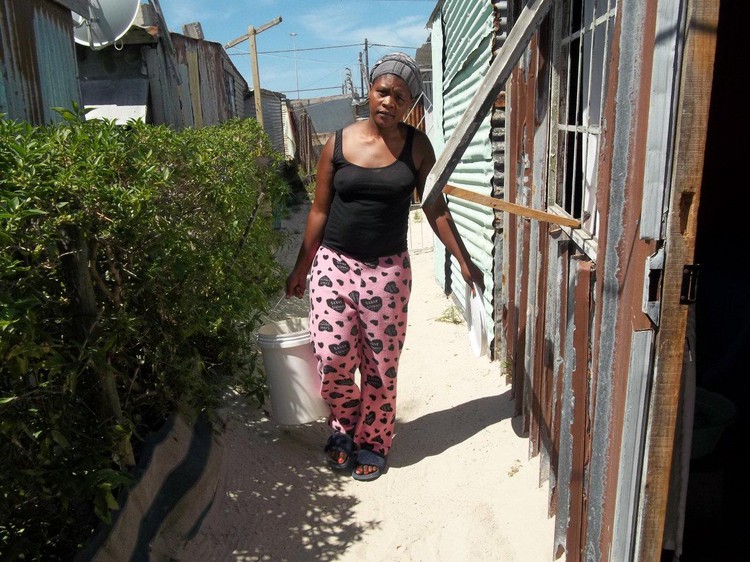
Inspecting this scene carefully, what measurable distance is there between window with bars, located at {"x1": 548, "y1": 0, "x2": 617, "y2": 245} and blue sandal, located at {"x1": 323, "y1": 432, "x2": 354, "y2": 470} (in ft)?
5.72

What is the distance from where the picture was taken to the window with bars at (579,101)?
246cm

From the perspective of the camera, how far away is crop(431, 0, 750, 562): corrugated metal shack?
1578 mm

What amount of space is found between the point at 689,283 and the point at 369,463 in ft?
7.81

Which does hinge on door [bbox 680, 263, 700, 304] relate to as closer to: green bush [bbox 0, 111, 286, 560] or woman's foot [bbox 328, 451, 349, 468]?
green bush [bbox 0, 111, 286, 560]

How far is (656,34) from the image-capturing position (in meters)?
1.57

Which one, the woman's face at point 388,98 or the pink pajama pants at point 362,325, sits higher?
the woman's face at point 388,98

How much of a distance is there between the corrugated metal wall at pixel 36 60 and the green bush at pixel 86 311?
159 cm

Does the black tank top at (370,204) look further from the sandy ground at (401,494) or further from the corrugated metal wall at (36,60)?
the corrugated metal wall at (36,60)

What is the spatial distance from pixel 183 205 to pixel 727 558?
2.80 m

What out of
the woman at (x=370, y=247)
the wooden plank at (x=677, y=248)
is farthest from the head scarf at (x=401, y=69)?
the wooden plank at (x=677, y=248)

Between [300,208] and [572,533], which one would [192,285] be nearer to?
[572,533]

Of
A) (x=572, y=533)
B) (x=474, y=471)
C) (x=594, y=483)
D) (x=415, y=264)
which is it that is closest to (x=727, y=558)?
(x=572, y=533)

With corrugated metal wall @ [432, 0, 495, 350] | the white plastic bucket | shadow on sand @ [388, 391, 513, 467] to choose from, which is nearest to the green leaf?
the white plastic bucket

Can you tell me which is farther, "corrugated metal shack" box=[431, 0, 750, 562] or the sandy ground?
the sandy ground
